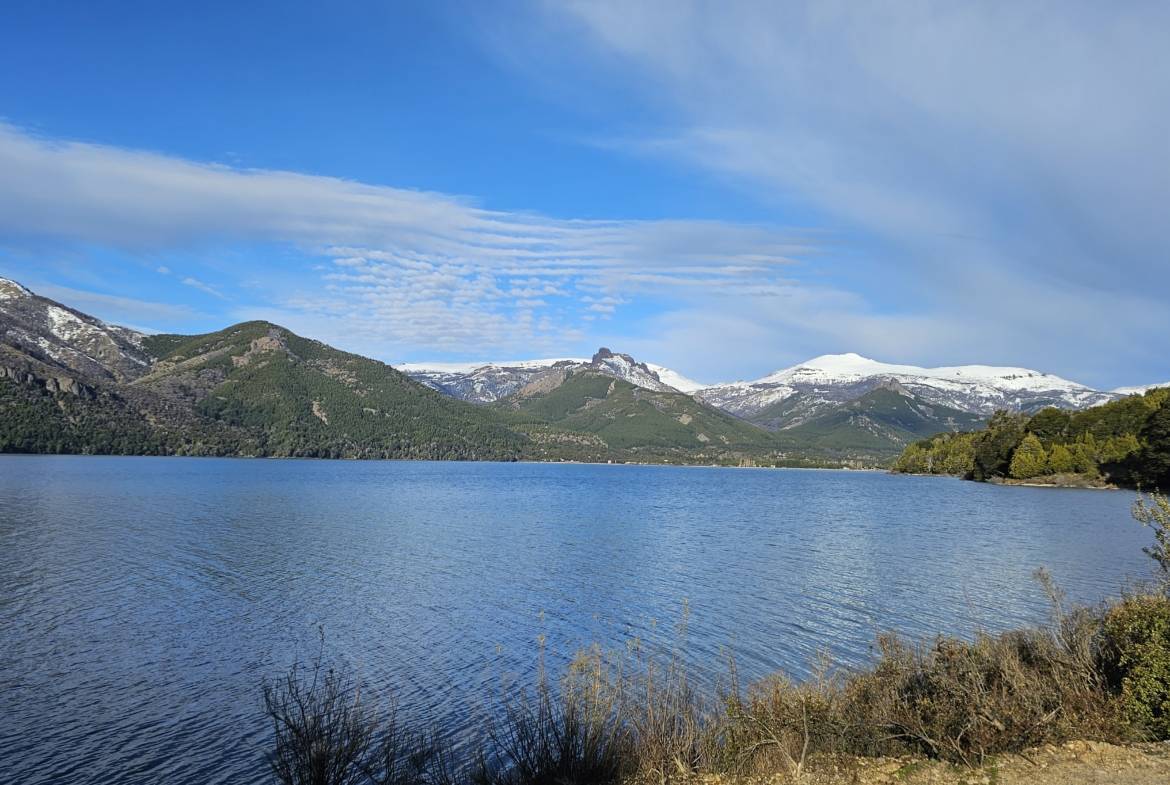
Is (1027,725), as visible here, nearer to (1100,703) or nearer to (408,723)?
(1100,703)

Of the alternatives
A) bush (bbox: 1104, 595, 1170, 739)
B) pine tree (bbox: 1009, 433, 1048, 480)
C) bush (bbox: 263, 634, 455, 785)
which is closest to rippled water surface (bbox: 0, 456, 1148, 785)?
bush (bbox: 263, 634, 455, 785)

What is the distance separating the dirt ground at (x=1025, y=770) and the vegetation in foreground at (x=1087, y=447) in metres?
104

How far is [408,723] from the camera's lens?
19.1 meters

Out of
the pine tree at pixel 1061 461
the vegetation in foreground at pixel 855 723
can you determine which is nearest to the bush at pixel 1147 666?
the vegetation in foreground at pixel 855 723

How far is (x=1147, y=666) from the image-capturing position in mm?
13305

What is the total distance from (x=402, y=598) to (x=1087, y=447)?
139 metres

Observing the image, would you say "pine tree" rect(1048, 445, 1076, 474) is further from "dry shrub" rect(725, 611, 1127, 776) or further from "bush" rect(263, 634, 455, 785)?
"bush" rect(263, 634, 455, 785)

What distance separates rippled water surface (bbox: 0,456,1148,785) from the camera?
1978 cm

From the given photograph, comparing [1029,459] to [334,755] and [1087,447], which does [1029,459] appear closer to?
[1087,447]

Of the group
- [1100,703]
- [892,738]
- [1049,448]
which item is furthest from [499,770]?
[1049,448]

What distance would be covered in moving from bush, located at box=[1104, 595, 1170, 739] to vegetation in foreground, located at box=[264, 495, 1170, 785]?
2 cm

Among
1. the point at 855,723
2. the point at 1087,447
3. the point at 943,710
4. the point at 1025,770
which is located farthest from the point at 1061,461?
the point at 1025,770

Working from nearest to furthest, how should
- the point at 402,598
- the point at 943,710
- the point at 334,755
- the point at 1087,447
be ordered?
the point at 334,755, the point at 943,710, the point at 402,598, the point at 1087,447

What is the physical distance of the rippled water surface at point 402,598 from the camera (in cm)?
1978
